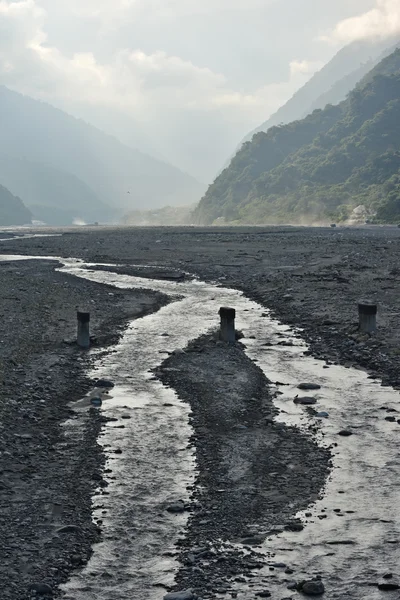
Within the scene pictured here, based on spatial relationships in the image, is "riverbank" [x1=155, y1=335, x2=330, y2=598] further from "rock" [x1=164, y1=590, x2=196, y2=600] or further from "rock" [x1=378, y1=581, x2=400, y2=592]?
"rock" [x1=378, y1=581, x2=400, y2=592]

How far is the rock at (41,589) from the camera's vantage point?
9.40 m

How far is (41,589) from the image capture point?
9438 millimetres

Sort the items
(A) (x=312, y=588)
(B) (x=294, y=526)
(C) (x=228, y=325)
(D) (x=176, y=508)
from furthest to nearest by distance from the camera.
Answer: (C) (x=228, y=325) → (D) (x=176, y=508) → (B) (x=294, y=526) → (A) (x=312, y=588)

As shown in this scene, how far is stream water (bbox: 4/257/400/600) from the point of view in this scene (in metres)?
9.90

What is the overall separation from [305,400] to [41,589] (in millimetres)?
10293

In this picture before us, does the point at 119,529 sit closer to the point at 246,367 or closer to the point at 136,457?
the point at 136,457

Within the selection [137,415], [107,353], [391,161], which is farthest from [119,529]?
[391,161]

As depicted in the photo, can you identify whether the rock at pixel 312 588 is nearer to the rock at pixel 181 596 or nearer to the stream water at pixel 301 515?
the stream water at pixel 301 515

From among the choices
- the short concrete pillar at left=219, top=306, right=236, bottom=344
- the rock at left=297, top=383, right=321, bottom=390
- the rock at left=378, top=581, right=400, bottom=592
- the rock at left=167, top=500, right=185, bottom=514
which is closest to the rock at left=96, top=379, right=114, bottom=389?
the rock at left=297, top=383, right=321, bottom=390

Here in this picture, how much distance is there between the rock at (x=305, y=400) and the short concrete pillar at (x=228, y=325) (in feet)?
25.2

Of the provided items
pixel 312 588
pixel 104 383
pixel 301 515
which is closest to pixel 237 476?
pixel 301 515

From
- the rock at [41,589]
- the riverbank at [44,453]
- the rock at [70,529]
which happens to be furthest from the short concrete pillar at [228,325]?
the rock at [41,589]

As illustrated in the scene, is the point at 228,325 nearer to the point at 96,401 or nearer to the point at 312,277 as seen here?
the point at 96,401

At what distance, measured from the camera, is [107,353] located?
25.1 m
